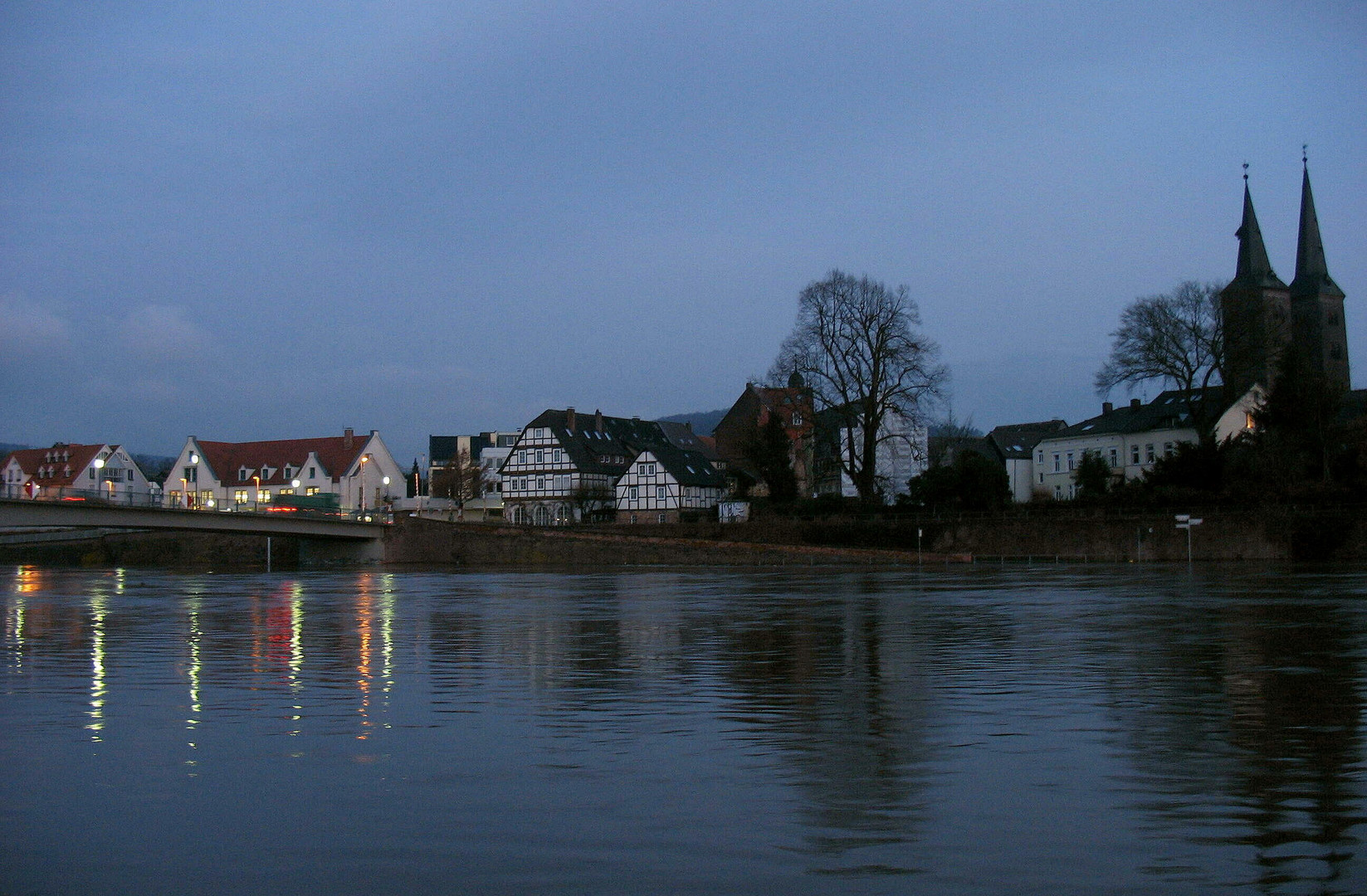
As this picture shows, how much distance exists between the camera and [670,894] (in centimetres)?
571

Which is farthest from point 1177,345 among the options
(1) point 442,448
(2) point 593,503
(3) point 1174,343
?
(1) point 442,448

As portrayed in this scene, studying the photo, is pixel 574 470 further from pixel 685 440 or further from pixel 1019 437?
pixel 1019 437

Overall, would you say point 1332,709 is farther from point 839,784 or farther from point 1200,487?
point 1200,487

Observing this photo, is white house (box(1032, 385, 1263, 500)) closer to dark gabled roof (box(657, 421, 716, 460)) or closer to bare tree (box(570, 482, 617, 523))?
bare tree (box(570, 482, 617, 523))

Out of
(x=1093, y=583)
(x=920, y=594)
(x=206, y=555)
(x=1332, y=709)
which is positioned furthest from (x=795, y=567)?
(x=1332, y=709)

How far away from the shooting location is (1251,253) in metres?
105

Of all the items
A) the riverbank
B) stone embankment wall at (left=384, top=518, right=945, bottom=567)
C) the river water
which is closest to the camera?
the river water

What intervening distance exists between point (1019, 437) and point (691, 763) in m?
113

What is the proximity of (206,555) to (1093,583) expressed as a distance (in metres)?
69.6

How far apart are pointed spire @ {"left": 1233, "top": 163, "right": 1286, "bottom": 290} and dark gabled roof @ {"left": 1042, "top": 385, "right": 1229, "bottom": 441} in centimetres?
1523

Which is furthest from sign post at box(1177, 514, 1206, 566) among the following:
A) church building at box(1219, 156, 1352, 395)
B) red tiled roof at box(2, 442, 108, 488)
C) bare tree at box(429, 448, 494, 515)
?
red tiled roof at box(2, 442, 108, 488)

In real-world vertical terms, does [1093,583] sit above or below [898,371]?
below

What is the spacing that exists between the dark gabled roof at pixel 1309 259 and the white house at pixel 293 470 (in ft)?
277

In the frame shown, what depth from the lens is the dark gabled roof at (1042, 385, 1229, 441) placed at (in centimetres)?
9050
